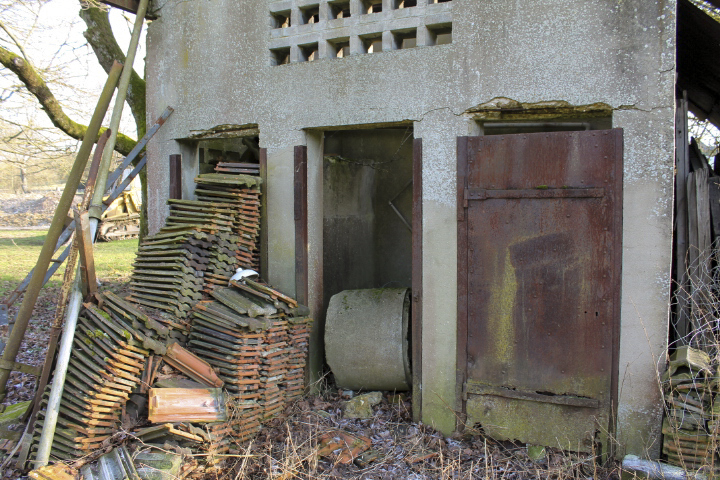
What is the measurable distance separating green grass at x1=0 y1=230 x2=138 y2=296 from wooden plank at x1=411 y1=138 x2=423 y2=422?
698cm

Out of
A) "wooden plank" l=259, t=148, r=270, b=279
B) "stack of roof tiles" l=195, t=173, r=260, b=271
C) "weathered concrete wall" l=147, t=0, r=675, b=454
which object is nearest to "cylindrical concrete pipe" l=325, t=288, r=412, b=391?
"weathered concrete wall" l=147, t=0, r=675, b=454

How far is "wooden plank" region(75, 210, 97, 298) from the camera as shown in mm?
4641

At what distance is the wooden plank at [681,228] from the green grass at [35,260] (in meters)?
9.32

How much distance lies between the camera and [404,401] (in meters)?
5.62

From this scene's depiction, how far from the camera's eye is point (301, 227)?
5762mm

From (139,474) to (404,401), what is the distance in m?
2.73

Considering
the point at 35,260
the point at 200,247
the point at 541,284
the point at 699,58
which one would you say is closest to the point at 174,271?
the point at 200,247

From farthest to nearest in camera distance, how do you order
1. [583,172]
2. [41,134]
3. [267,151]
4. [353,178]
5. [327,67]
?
1. [41,134]
2. [353,178]
3. [267,151]
4. [327,67]
5. [583,172]

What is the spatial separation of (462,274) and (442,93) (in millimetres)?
1752

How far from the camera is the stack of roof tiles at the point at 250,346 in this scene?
16.3 feet

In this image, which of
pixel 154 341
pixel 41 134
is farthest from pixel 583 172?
pixel 41 134

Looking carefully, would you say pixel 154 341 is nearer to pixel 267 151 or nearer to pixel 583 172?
pixel 267 151

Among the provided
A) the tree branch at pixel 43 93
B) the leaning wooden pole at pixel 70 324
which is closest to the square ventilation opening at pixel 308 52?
the leaning wooden pole at pixel 70 324

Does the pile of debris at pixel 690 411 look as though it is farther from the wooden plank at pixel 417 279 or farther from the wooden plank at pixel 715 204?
the wooden plank at pixel 417 279
